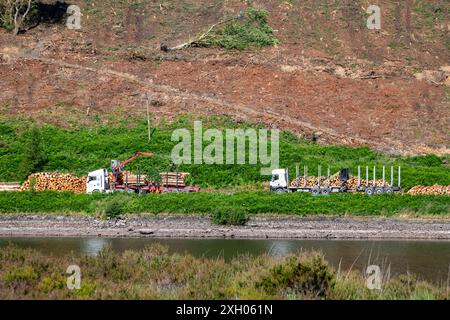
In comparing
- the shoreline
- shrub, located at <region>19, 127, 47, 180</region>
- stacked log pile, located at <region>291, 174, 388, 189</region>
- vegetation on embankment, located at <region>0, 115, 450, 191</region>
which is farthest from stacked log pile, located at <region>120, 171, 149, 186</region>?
stacked log pile, located at <region>291, 174, 388, 189</region>

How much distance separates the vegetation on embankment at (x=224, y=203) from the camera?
111ft

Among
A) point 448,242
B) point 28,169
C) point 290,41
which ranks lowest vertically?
point 448,242

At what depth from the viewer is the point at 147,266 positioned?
1767 cm

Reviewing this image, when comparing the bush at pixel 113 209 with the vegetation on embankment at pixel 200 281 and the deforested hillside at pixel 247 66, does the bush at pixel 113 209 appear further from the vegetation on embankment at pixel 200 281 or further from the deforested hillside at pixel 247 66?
the vegetation on embankment at pixel 200 281

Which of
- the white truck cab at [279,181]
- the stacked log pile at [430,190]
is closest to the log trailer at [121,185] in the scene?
the white truck cab at [279,181]

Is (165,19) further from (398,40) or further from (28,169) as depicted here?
(28,169)

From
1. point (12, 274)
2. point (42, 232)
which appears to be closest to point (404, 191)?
point (42, 232)

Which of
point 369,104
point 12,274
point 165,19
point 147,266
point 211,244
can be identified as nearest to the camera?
point 12,274

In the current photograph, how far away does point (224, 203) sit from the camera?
3388 centimetres

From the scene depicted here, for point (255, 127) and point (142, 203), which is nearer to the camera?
point (142, 203)

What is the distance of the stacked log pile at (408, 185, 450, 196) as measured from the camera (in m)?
35.9

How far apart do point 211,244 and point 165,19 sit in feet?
125

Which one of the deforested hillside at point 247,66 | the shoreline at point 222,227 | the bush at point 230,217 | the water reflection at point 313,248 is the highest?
the deforested hillside at point 247,66

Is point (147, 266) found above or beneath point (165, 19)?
beneath
